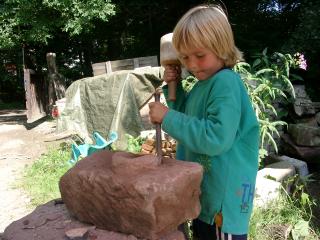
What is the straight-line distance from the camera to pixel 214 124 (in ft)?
4.20

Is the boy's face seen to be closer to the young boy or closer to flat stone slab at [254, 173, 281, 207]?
the young boy

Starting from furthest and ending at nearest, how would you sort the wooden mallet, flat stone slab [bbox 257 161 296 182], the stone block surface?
flat stone slab [bbox 257 161 296 182] → the wooden mallet → the stone block surface

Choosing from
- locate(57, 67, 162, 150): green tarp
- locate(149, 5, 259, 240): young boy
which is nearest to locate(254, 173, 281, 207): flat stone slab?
locate(149, 5, 259, 240): young boy

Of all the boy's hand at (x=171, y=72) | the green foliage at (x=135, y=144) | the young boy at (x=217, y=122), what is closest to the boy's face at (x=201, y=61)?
the young boy at (x=217, y=122)

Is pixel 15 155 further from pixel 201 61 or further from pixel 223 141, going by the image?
pixel 223 141

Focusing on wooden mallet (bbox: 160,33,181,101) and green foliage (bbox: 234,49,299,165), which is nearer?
wooden mallet (bbox: 160,33,181,101)

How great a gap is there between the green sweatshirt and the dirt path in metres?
2.75

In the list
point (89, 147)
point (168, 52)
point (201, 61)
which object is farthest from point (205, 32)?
point (89, 147)

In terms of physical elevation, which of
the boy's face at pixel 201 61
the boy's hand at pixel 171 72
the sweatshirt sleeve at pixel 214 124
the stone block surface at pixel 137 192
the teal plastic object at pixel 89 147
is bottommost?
the teal plastic object at pixel 89 147

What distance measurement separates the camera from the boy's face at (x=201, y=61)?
137 centimetres

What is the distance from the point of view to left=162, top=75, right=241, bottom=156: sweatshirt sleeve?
127cm

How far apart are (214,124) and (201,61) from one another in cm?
26

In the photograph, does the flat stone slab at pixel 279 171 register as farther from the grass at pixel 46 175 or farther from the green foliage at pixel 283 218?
the grass at pixel 46 175

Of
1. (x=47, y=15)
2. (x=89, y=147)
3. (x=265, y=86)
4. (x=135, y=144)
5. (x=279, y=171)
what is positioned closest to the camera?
(x=265, y=86)
